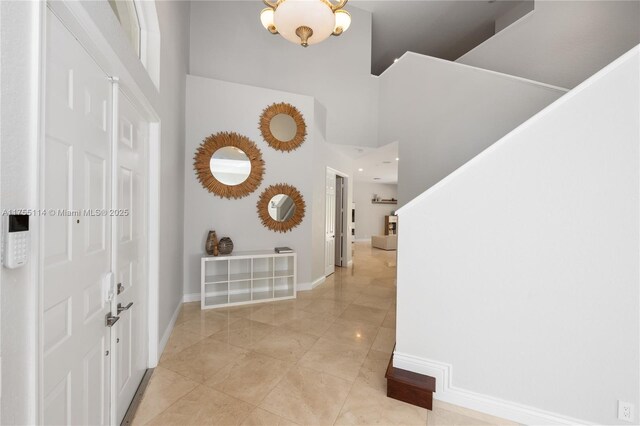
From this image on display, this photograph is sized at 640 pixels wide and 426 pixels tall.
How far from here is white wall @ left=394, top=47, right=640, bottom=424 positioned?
1.54 meters

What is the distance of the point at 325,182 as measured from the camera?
16.2 ft

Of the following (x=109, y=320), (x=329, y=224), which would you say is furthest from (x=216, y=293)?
(x=329, y=224)

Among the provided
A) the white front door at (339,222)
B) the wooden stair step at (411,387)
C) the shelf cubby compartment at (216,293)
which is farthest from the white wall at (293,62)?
the wooden stair step at (411,387)

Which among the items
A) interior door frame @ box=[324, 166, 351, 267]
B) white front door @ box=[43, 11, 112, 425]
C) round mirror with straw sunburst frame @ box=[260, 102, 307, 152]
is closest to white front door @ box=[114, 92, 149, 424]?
white front door @ box=[43, 11, 112, 425]

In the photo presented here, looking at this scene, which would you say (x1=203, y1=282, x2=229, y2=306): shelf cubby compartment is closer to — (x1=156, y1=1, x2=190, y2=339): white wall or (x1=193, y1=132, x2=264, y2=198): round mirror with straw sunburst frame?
(x1=156, y1=1, x2=190, y2=339): white wall

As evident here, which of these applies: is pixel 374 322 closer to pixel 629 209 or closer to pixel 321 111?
pixel 629 209

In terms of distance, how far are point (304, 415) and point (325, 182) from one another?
3718 millimetres

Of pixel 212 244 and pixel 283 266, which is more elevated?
pixel 212 244

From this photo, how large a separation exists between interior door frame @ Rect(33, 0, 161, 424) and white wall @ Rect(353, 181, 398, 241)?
944 centimetres

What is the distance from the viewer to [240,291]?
397 centimetres

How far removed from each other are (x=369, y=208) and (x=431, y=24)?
7.13 m

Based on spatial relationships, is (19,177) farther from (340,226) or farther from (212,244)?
(340,226)

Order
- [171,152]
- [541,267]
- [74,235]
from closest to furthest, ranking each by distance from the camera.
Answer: [74,235] → [541,267] → [171,152]

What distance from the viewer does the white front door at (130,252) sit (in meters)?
1.64
